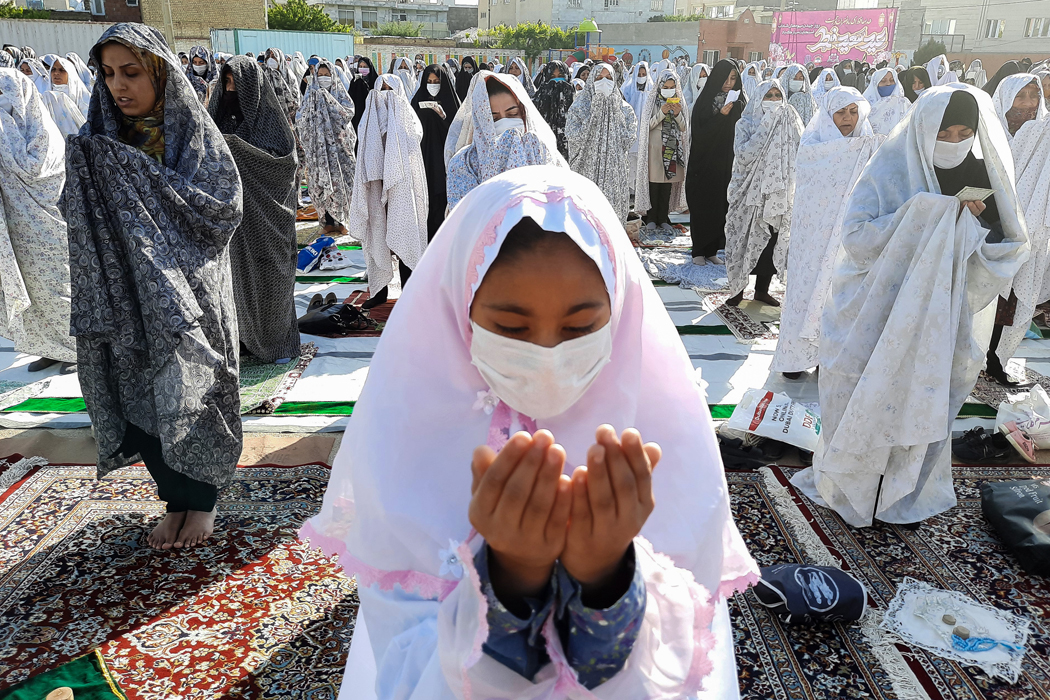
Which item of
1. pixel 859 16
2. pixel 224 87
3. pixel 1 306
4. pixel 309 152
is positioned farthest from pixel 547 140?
pixel 859 16

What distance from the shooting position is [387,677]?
101 centimetres

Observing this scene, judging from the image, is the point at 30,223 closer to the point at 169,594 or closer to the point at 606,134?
the point at 169,594

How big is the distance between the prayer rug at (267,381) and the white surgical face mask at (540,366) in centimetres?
306

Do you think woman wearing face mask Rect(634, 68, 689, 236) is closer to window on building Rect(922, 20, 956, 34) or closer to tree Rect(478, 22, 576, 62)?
tree Rect(478, 22, 576, 62)

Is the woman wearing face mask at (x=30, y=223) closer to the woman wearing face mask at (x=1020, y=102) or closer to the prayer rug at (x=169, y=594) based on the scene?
the prayer rug at (x=169, y=594)

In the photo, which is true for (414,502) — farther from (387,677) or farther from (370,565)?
(387,677)

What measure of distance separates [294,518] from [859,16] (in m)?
26.4

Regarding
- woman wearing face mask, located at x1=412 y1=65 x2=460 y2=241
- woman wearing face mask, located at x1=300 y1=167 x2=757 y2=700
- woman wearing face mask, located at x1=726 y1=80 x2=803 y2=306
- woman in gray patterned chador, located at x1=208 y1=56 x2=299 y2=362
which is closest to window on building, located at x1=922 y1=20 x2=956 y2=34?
woman wearing face mask, located at x1=726 y1=80 x2=803 y2=306

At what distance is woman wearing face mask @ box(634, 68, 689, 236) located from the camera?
296 inches

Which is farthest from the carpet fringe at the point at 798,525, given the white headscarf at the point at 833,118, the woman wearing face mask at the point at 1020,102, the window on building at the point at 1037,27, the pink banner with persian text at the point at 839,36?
the window on building at the point at 1037,27

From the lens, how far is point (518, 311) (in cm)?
98

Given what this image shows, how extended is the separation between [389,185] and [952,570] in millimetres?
4024

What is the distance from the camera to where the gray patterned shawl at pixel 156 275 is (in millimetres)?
2266

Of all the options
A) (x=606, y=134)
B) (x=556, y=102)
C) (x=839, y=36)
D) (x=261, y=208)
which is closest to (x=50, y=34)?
(x=556, y=102)
